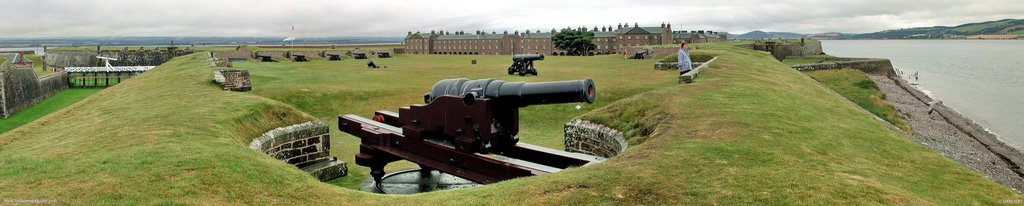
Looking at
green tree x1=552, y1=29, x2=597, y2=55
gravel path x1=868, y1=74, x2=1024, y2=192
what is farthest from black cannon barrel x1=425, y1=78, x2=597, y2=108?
green tree x1=552, y1=29, x2=597, y2=55

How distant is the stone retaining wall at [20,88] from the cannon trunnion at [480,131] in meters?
18.8

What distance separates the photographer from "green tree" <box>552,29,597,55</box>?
68.8 metres

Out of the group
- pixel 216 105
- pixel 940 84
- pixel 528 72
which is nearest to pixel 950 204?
pixel 216 105

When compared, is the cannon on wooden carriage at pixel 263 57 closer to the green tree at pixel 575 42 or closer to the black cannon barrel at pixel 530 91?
the green tree at pixel 575 42

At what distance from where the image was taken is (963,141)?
19.8m

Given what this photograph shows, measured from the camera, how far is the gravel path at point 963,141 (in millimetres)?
13727

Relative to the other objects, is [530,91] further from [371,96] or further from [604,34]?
[604,34]

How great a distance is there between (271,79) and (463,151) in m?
20.0

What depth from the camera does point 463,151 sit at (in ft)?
24.4

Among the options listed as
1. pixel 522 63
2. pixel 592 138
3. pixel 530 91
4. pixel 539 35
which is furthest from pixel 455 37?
pixel 530 91

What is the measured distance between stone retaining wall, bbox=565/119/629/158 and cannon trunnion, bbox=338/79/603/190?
7.55 ft

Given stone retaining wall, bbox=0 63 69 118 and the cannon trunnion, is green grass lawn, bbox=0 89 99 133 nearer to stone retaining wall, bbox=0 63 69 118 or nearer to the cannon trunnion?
stone retaining wall, bbox=0 63 69 118

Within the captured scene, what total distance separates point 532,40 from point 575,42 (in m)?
19.5

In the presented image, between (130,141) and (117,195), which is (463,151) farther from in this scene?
(130,141)
